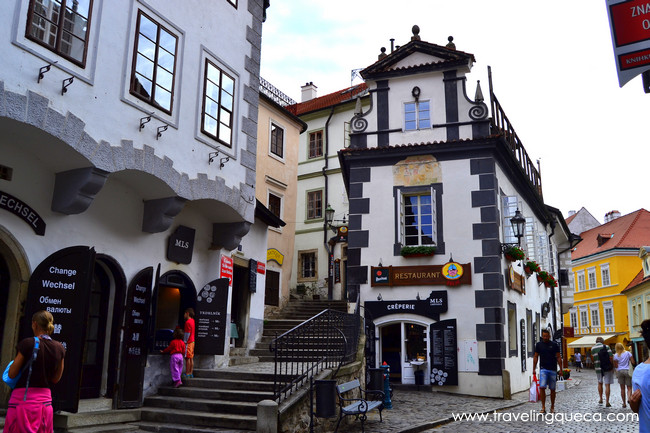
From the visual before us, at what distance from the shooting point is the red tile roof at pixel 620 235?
2084 inches

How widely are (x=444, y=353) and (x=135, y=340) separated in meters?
9.32

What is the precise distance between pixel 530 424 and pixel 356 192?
9.35 metres

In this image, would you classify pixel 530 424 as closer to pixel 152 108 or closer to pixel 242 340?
pixel 242 340

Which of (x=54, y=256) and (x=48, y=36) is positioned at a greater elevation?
(x=48, y=36)

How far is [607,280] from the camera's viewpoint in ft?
178

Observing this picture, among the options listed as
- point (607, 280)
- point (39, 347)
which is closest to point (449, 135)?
point (39, 347)

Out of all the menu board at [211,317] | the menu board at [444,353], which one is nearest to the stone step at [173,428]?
the menu board at [211,317]

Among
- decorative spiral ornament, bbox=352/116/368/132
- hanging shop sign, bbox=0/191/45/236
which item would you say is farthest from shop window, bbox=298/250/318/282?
hanging shop sign, bbox=0/191/45/236

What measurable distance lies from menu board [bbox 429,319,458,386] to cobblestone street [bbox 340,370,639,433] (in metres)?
0.50

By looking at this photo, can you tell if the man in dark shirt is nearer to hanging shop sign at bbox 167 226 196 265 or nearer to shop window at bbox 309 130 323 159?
hanging shop sign at bbox 167 226 196 265

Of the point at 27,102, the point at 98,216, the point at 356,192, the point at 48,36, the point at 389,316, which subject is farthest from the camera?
the point at 356,192

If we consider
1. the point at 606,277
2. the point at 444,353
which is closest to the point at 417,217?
the point at 444,353

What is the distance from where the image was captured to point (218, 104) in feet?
40.7

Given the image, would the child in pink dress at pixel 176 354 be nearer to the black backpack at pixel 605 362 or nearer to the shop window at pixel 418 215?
the shop window at pixel 418 215
